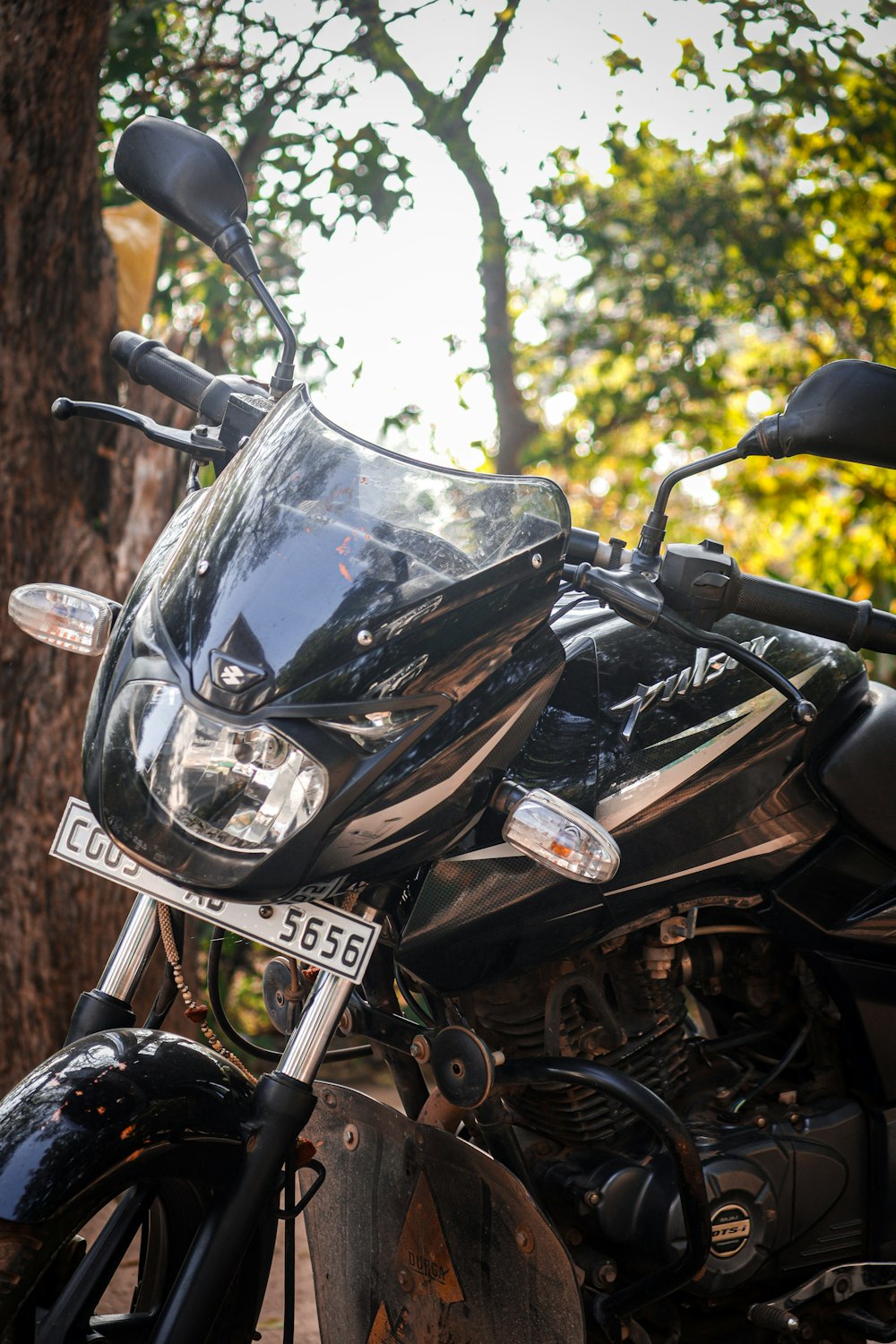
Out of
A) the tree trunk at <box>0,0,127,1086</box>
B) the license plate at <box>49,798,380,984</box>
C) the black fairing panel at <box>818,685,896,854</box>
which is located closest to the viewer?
the license plate at <box>49,798,380,984</box>

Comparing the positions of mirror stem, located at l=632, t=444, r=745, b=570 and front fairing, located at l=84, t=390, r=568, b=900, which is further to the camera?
mirror stem, located at l=632, t=444, r=745, b=570

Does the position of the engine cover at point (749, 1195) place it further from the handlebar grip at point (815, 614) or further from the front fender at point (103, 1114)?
the handlebar grip at point (815, 614)

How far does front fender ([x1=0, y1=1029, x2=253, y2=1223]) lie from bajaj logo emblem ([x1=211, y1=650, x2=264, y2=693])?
51 centimetres

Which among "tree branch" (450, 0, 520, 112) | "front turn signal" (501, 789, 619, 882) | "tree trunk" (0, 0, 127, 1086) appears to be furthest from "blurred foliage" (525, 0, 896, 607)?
"front turn signal" (501, 789, 619, 882)

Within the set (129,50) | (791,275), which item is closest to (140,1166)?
(129,50)

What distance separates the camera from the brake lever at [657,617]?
66.4 inches

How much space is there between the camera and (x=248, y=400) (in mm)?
1998

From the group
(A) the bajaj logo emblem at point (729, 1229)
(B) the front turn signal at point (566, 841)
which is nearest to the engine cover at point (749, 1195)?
(A) the bajaj logo emblem at point (729, 1229)

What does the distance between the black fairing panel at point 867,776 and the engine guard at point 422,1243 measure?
77 cm

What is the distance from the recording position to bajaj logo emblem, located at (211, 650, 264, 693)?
4.40 feet

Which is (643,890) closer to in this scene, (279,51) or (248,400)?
(248,400)

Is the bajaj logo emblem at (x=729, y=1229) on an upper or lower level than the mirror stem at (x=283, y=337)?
lower

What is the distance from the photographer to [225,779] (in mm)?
1356

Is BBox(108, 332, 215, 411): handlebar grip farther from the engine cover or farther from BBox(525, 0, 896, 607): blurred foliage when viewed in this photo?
BBox(525, 0, 896, 607): blurred foliage
